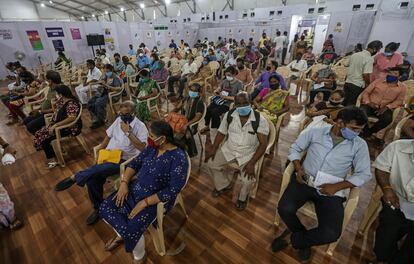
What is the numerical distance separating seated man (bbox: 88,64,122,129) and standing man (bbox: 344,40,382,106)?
4637 mm

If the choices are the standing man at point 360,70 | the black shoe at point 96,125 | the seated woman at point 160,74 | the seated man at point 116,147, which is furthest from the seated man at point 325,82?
the black shoe at point 96,125

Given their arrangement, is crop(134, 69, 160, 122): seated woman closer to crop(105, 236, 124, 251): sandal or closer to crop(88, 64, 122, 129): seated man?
crop(88, 64, 122, 129): seated man

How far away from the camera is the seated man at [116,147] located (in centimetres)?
199

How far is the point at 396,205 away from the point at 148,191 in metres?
1.93

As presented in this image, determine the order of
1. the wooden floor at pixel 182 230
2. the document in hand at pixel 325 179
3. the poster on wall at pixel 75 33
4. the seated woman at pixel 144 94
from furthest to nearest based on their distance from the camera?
the poster on wall at pixel 75 33 < the seated woman at pixel 144 94 < the wooden floor at pixel 182 230 < the document in hand at pixel 325 179

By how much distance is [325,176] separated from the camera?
169cm

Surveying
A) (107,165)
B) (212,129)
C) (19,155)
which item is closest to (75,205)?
(107,165)

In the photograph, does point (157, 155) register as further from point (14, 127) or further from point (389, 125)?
point (14, 127)

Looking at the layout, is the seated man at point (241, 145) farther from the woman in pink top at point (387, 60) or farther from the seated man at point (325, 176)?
the woman in pink top at point (387, 60)

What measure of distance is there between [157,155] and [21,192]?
2.24m

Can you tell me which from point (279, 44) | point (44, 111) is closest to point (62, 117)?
point (44, 111)

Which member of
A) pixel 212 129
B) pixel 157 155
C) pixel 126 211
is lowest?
pixel 212 129

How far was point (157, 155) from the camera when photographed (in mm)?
1671

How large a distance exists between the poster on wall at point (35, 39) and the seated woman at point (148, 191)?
446 inches
